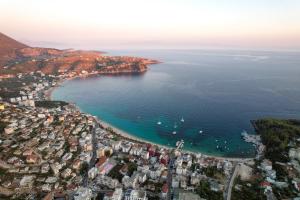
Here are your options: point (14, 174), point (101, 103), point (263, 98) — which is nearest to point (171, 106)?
point (101, 103)

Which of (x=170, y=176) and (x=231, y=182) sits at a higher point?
(x=170, y=176)

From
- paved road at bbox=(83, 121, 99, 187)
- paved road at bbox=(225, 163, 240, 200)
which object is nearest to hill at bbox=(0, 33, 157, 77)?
paved road at bbox=(83, 121, 99, 187)

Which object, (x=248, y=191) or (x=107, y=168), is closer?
(x=248, y=191)

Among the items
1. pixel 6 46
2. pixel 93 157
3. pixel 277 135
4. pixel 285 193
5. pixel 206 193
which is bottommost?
pixel 285 193

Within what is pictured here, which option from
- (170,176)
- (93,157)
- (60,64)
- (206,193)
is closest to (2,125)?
(93,157)

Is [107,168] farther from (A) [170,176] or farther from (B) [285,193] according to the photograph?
(B) [285,193]

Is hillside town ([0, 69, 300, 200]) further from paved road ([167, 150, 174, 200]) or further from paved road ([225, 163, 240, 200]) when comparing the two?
paved road ([225, 163, 240, 200])
